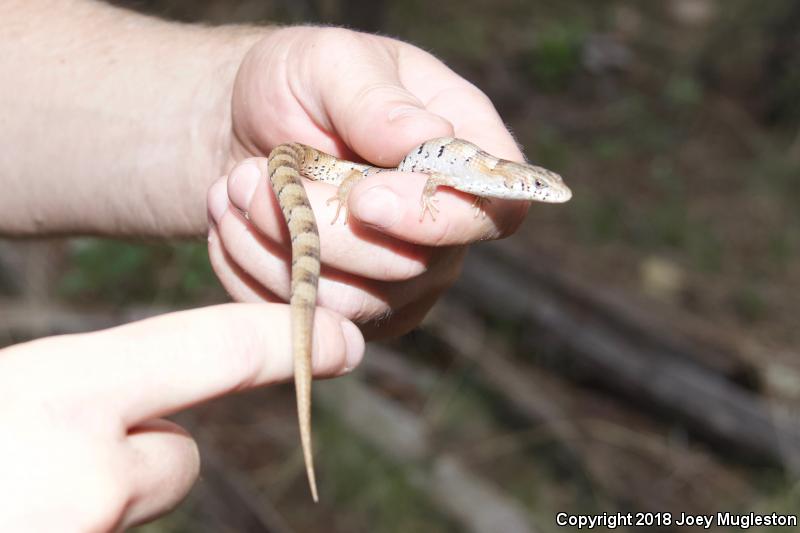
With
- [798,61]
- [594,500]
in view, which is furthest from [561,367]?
[798,61]

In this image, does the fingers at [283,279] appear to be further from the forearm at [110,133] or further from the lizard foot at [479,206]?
the forearm at [110,133]

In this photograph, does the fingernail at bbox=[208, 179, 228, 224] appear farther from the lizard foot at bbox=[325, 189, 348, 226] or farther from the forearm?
the forearm

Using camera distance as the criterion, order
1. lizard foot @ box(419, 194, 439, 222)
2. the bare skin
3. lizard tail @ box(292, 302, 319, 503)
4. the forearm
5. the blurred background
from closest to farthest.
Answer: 1. the bare skin
2. lizard tail @ box(292, 302, 319, 503)
3. lizard foot @ box(419, 194, 439, 222)
4. the forearm
5. the blurred background

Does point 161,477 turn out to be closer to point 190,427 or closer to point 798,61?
point 190,427

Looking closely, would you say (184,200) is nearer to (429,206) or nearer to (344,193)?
(344,193)

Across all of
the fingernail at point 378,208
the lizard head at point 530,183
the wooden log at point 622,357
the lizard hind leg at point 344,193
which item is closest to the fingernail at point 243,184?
the lizard hind leg at point 344,193

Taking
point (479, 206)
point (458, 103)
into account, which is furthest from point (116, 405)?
point (458, 103)

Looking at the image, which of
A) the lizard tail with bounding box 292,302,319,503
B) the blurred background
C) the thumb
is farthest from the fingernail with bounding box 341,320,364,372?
the blurred background
